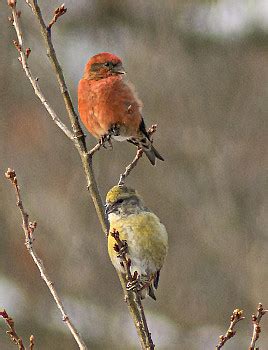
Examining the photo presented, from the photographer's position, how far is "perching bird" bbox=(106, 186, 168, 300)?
4.11 m

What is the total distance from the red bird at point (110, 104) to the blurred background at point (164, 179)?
5843 mm

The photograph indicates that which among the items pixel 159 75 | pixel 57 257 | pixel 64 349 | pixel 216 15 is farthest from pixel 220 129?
pixel 64 349

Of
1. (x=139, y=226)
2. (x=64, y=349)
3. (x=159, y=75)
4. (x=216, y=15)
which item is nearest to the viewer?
(x=139, y=226)

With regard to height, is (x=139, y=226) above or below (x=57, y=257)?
below

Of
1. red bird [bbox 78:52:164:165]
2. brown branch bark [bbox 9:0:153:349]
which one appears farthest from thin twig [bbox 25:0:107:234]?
red bird [bbox 78:52:164:165]

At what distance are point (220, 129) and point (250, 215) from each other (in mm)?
1257

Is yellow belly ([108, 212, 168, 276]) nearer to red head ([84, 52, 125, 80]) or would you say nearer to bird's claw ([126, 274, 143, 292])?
bird's claw ([126, 274, 143, 292])

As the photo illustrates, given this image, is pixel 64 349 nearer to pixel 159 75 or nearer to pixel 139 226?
pixel 159 75

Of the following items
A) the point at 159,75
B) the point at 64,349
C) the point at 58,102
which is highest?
the point at 159,75

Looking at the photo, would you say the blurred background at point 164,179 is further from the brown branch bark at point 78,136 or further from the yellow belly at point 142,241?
the brown branch bark at point 78,136

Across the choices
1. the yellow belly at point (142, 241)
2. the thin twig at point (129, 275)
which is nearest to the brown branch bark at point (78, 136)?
the thin twig at point (129, 275)

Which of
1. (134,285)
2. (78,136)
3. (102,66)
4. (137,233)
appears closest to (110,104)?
(102,66)

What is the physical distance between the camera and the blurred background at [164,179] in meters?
11.3

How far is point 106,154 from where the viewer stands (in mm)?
11016
